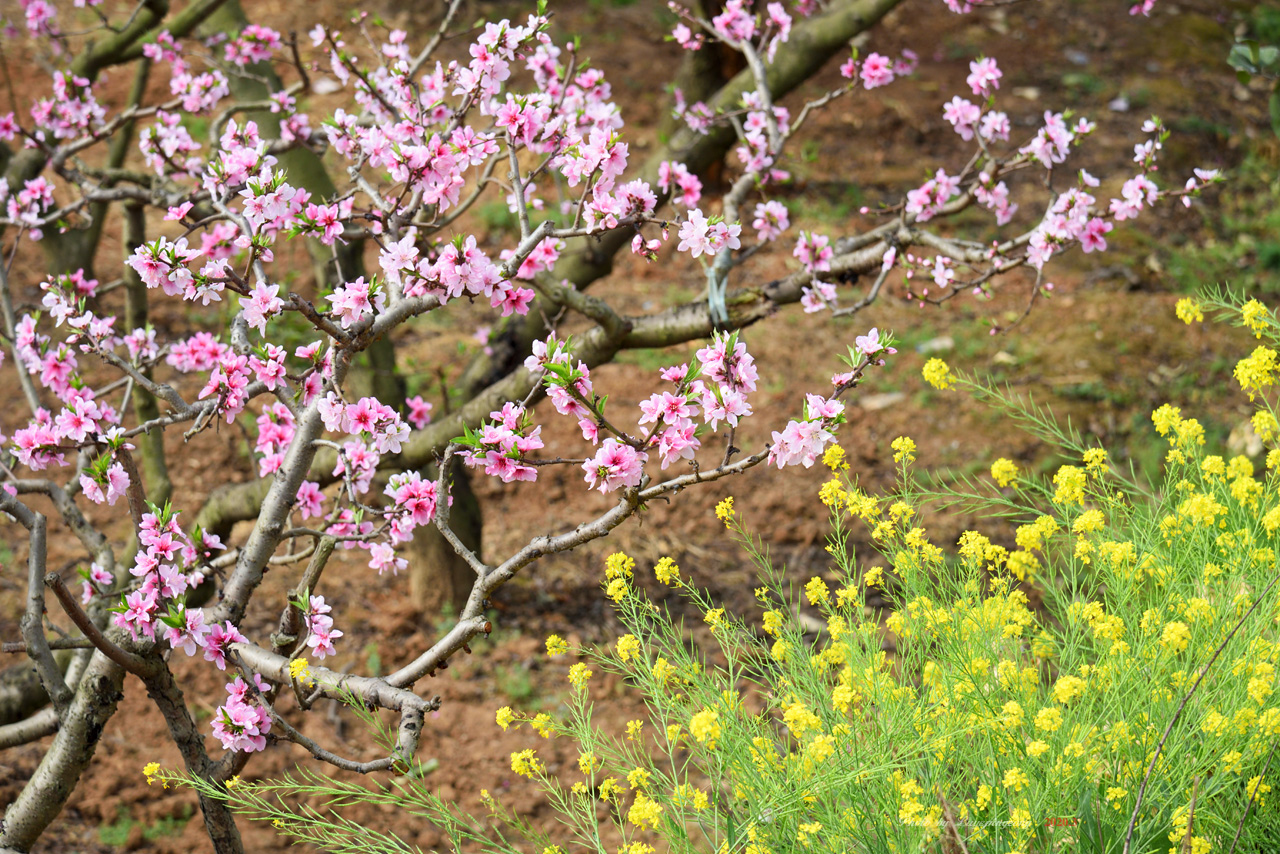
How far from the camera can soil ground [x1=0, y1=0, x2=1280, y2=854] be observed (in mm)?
3750

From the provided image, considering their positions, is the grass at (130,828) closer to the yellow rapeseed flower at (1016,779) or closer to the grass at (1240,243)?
the yellow rapeseed flower at (1016,779)

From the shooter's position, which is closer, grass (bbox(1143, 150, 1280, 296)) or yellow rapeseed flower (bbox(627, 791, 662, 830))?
yellow rapeseed flower (bbox(627, 791, 662, 830))

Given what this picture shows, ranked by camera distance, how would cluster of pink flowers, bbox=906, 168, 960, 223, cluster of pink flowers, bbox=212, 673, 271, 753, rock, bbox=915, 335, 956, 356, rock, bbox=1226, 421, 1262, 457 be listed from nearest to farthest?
cluster of pink flowers, bbox=212, 673, 271, 753
cluster of pink flowers, bbox=906, 168, 960, 223
rock, bbox=1226, 421, 1262, 457
rock, bbox=915, 335, 956, 356

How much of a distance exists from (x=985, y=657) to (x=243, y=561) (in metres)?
1.70

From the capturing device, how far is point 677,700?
2465mm

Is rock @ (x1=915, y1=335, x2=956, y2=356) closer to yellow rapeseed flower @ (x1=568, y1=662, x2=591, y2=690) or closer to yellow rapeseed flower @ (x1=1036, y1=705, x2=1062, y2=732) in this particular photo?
yellow rapeseed flower @ (x1=568, y1=662, x2=591, y2=690)

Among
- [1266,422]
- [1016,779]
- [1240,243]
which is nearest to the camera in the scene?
[1016,779]

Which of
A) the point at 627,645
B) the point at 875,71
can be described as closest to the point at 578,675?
the point at 627,645

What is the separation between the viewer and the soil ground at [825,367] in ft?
12.3

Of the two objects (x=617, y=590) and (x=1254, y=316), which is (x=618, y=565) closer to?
(x=617, y=590)

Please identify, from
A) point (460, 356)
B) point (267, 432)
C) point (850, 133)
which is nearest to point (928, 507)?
point (460, 356)

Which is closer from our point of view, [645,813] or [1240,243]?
[645,813]

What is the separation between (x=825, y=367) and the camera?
590cm

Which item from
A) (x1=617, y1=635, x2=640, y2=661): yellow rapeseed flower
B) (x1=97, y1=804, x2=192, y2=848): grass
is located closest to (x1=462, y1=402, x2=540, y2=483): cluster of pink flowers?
(x1=617, y1=635, x2=640, y2=661): yellow rapeseed flower
